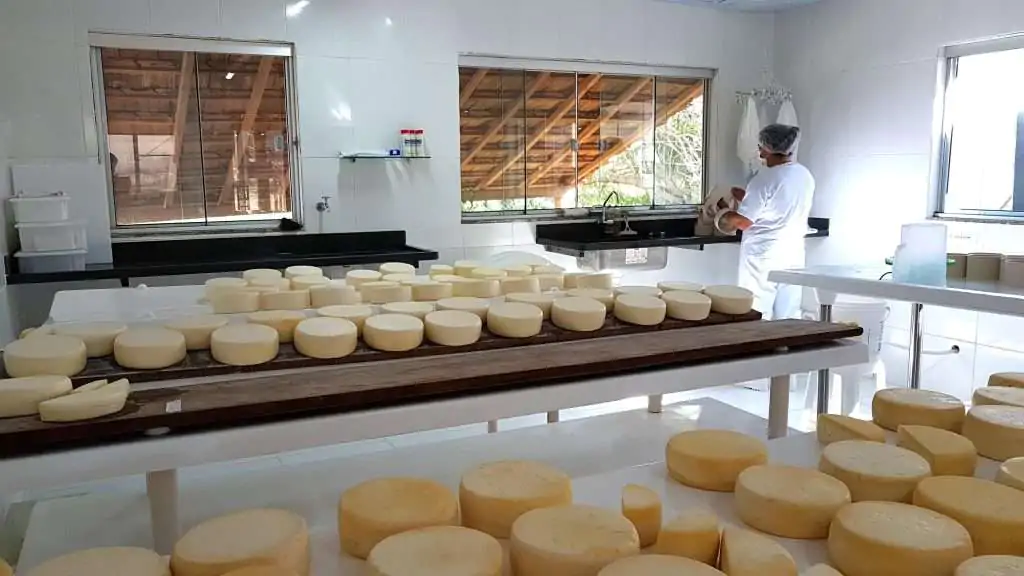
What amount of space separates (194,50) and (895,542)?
13.2 feet

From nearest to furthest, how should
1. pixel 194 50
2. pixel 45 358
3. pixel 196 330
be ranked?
pixel 45 358
pixel 196 330
pixel 194 50

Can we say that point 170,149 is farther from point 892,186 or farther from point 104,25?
point 892,186

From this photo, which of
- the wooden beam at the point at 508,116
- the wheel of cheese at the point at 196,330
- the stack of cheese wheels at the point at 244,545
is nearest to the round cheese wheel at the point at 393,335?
the wheel of cheese at the point at 196,330

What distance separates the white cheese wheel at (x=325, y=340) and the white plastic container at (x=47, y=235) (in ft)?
7.09

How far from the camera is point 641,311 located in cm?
225

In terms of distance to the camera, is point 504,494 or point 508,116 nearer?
point 504,494

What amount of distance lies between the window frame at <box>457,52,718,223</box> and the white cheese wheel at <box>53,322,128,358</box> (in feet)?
9.68

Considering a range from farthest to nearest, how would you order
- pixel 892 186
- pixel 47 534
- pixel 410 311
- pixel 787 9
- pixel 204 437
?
pixel 787 9 < pixel 892 186 < pixel 410 311 < pixel 47 534 < pixel 204 437

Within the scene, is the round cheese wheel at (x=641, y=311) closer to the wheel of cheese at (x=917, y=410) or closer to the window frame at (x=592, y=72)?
the wheel of cheese at (x=917, y=410)

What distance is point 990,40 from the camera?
4266 millimetres

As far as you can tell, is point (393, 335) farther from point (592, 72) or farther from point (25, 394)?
point (592, 72)

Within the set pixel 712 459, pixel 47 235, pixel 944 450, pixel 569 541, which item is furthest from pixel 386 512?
pixel 47 235

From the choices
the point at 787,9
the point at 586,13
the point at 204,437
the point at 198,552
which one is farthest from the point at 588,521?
the point at 787,9

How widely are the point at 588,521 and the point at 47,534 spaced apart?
1.28 metres
